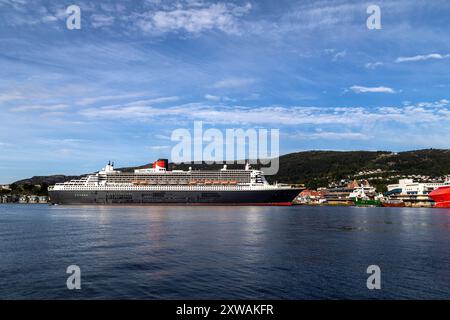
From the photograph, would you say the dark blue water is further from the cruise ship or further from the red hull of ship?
the red hull of ship

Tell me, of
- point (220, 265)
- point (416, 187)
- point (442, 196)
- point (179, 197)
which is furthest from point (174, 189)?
point (416, 187)

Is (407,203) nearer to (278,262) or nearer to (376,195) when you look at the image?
(376,195)

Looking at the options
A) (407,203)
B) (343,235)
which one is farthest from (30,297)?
(407,203)

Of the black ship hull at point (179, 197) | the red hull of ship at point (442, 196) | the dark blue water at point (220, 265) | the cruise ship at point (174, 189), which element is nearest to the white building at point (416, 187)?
the red hull of ship at point (442, 196)

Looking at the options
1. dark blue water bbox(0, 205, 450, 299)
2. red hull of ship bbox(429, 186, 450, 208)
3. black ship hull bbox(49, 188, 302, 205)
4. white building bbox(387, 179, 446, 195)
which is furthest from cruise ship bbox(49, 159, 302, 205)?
dark blue water bbox(0, 205, 450, 299)

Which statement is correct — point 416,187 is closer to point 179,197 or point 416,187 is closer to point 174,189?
point 179,197

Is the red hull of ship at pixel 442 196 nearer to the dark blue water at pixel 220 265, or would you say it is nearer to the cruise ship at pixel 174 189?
the cruise ship at pixel 174 189

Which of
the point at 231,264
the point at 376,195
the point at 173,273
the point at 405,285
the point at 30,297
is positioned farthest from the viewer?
the point at 376,195
